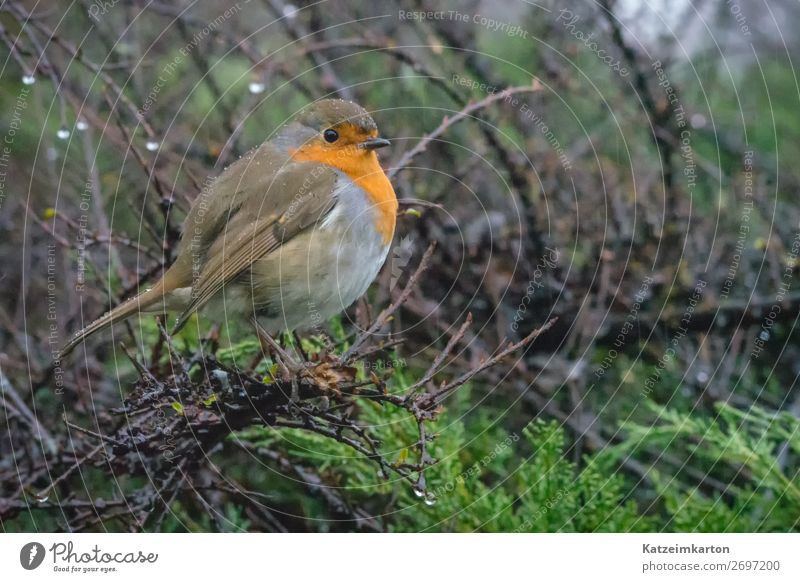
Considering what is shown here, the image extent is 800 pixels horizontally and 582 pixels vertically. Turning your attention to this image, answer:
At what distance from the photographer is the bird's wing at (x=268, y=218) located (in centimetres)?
218

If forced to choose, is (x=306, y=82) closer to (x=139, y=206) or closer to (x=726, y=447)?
(x=139, y=206)

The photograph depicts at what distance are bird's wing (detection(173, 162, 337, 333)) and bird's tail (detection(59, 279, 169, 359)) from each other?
9cm

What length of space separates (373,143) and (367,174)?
88mm

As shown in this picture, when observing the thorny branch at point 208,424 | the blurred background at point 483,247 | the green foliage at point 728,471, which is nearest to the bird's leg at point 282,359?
the thorny branch at point 208,424

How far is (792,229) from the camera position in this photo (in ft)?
9.10

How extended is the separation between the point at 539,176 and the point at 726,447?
A: 0.98 m

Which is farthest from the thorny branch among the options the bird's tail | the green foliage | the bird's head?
the green foliage

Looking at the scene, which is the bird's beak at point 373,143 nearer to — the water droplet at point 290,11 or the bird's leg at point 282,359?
the bird's leg at point 282,359

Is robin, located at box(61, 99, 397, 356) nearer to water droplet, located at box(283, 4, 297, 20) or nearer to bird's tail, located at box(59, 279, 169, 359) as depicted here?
bird's tail, located at box(59, 279, 169, 359)

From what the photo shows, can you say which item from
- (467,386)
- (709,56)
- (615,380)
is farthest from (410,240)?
(709,56)

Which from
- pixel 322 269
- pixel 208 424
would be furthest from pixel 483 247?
pixel 208 424

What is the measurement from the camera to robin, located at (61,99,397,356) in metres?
2.13

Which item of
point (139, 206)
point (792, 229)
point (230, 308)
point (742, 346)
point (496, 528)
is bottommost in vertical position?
point (496, 528)
